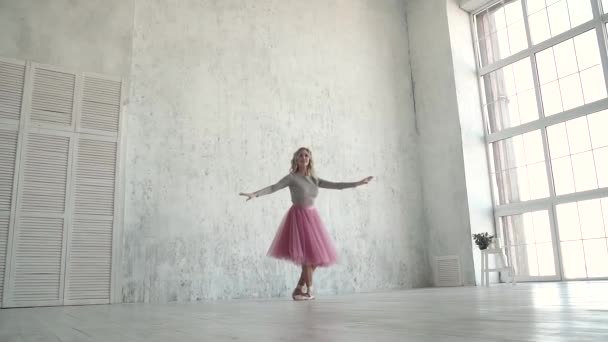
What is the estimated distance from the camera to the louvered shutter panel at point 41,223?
Answer: 4.86 meters

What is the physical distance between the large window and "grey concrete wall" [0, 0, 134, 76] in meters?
5.91

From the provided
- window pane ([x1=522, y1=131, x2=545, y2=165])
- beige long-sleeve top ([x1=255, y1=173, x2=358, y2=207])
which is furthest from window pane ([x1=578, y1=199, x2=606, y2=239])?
beige long-sleeve top ([x1=255, y1=173, x2=358, y2=207])

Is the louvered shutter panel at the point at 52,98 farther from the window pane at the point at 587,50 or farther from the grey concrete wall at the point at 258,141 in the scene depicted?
the window pane at the point at 587,50

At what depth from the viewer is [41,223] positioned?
5.05 metres

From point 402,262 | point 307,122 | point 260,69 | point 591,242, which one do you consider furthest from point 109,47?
point 591,242

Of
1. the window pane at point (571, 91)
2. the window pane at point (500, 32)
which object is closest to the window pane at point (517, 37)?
the window pane at point (500, 32)

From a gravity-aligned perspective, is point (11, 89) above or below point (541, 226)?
above

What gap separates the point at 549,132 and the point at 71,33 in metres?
6.73

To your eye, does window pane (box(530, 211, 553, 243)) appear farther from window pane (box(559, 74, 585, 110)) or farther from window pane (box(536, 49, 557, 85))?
window pane (box(536, 49, 557, 85))

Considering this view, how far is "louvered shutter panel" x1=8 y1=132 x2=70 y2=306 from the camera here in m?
4.86

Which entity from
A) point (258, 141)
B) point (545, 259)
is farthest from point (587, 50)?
point (258, 141)

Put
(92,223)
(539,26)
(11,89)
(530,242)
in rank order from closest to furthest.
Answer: (11,89) → (92,223) → (530,242) → (539,26)

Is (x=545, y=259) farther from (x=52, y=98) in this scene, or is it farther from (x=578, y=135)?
(x=52, y=98)

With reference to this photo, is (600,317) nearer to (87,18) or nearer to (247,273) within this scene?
(247,273)
